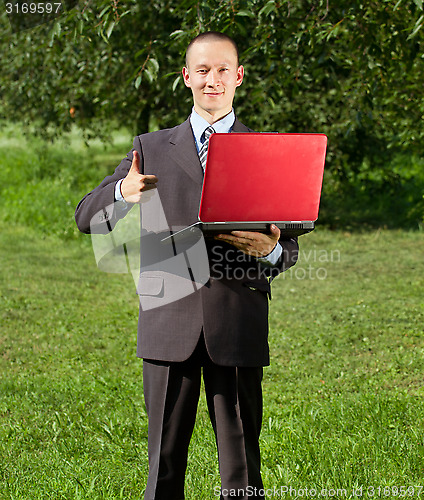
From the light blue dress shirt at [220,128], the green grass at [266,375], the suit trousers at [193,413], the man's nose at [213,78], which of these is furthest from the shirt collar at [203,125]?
the green grass at [266,375]

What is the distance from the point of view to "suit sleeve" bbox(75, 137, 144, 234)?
2400mm

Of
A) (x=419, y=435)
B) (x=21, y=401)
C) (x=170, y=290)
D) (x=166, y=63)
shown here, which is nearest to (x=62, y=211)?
(x=166, y=63)

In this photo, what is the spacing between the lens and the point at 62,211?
11.8m

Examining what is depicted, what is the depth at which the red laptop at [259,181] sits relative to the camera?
2.19m

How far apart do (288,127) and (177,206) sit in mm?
8984

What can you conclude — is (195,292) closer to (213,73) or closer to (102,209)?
(102,209)

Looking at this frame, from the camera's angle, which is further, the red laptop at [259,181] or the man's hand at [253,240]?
the man's hand at [253,240]

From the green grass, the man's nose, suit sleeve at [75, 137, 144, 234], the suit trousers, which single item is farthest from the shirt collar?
the green grass

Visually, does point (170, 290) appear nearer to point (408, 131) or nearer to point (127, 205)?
point (127, 205)

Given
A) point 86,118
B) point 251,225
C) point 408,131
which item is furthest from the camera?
point 86,118

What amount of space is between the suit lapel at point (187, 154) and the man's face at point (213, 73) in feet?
0.46

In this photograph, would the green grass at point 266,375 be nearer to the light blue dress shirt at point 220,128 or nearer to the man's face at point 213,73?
the light blue dress shirt at point 220,128

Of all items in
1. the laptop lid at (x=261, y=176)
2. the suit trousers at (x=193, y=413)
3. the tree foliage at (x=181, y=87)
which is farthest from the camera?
the tree foliage at (x=181, y=87)

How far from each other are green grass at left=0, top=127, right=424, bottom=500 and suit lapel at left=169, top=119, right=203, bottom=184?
1.86 meters
